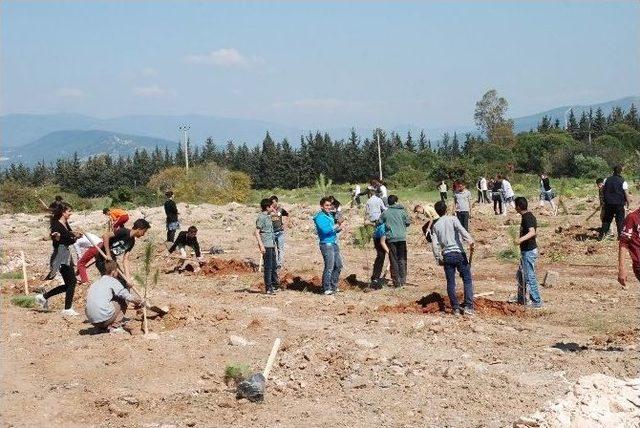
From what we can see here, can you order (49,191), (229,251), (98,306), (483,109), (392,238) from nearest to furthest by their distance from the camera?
(98,306)
(392,238)
(229,251)
(49,191)
(483,109)

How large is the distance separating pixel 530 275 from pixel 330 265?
319cm

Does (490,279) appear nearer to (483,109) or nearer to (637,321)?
(637,321)

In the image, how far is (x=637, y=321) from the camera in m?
9.30

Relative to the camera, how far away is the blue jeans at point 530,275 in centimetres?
998

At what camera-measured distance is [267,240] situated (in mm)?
11828

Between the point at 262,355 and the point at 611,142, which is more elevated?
the point at 611,142

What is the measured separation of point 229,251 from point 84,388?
37.5 feet

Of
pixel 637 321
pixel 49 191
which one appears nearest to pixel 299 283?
pixel 637 321

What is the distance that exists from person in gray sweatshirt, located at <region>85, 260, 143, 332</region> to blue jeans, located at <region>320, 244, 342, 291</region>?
344 cm

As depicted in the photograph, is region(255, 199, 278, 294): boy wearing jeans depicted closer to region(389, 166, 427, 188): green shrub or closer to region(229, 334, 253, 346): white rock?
region(229, 334, 253, 346): white rock

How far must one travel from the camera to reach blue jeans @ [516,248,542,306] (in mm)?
9984

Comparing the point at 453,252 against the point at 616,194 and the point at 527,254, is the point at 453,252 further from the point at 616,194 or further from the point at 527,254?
the point at 616,194

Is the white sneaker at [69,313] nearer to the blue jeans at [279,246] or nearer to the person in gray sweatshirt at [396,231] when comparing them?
the blue jeans at [279,246]

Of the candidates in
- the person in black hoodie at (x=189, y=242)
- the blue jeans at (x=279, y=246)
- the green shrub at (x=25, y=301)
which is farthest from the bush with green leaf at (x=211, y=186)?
the green shrub at (x=25, y=301)
